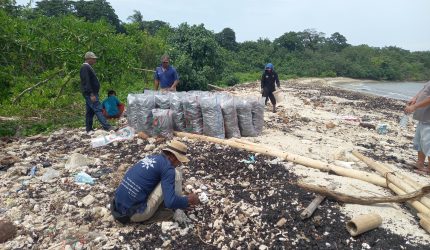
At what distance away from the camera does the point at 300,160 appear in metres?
5.92

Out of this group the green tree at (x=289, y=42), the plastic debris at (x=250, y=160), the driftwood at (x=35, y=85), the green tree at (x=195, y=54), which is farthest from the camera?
the green tree at (x=289, y=42)

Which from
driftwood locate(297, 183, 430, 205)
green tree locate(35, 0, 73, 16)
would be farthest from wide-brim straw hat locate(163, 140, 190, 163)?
green tree locate(35, 0, 73, 16)

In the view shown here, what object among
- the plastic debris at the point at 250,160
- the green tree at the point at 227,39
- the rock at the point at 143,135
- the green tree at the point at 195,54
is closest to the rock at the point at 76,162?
the rock at the point at 143,135

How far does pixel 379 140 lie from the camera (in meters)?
8.99

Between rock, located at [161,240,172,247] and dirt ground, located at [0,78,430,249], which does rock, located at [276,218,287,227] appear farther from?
rock, located at [161,240,172,247]

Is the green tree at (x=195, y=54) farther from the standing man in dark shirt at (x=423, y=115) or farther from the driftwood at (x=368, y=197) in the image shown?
the driftwood at (x=368, y=197)

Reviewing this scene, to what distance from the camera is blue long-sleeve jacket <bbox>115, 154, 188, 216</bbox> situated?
3.82 metres

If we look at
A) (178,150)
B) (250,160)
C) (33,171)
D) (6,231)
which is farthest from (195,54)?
(6,231)

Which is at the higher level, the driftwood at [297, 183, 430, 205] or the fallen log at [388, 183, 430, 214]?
the driftwood at [297, 183, 430, 205]

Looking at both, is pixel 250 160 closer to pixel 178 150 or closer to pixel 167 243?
pixel 178 150

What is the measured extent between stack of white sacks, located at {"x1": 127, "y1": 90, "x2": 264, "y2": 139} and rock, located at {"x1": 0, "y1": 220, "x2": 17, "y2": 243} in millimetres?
3271

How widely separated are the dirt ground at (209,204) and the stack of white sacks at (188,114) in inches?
16.2

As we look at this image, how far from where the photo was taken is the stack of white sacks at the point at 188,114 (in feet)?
22.9

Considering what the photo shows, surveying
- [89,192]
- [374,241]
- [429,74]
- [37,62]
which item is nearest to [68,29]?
[37,62]
